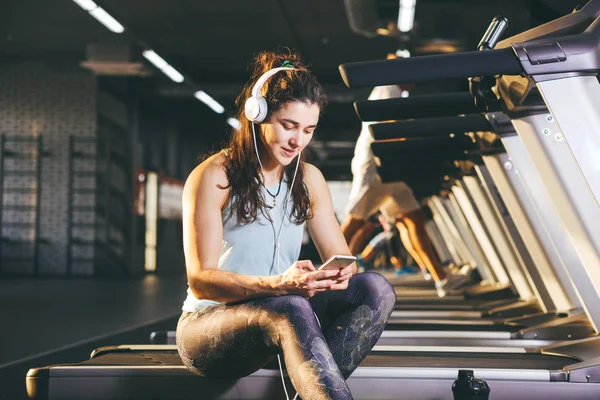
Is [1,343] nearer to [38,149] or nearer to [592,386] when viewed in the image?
[592,386]

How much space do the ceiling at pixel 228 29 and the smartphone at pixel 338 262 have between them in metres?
6.42

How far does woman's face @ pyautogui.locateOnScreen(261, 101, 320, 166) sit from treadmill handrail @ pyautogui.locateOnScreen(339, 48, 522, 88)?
0.15 metres

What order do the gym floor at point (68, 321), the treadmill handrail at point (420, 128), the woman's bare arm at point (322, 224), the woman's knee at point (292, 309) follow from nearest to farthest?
1. the woman's knee at point (292, 309)
2. the woman's bare arm at point (322, 224)
3. the gym floor at point (68, 321)
4. the treadmill handrail at point (420, 128)

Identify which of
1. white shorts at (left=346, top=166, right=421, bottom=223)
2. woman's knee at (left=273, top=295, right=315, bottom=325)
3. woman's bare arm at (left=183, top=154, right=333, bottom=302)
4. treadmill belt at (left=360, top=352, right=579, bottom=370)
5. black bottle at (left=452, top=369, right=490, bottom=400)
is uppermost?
white shorts at (left=346, top=166, right=421, bottom=223)

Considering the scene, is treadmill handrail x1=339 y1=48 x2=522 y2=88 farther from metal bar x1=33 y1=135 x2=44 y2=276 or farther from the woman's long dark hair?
metal bar x1=33 y1=135 x2=44 y2=276

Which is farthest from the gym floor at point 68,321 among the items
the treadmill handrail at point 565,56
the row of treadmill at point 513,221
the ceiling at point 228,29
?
the ceiling at point 228,29

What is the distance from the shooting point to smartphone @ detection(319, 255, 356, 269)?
160 cm

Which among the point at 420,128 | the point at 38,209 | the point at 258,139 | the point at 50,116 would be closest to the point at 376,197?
the point at 420,128

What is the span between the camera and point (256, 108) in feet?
6.21

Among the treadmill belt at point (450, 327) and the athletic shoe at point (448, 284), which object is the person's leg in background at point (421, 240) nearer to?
the athletic shoe at point (448, 284)

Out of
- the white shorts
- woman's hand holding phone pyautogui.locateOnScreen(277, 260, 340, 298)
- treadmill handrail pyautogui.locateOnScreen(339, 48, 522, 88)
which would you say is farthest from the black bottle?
the white shorts

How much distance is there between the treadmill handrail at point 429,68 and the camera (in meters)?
2.01

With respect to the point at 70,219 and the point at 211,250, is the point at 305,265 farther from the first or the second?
the point at 70,219

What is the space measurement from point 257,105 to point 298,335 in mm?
548
